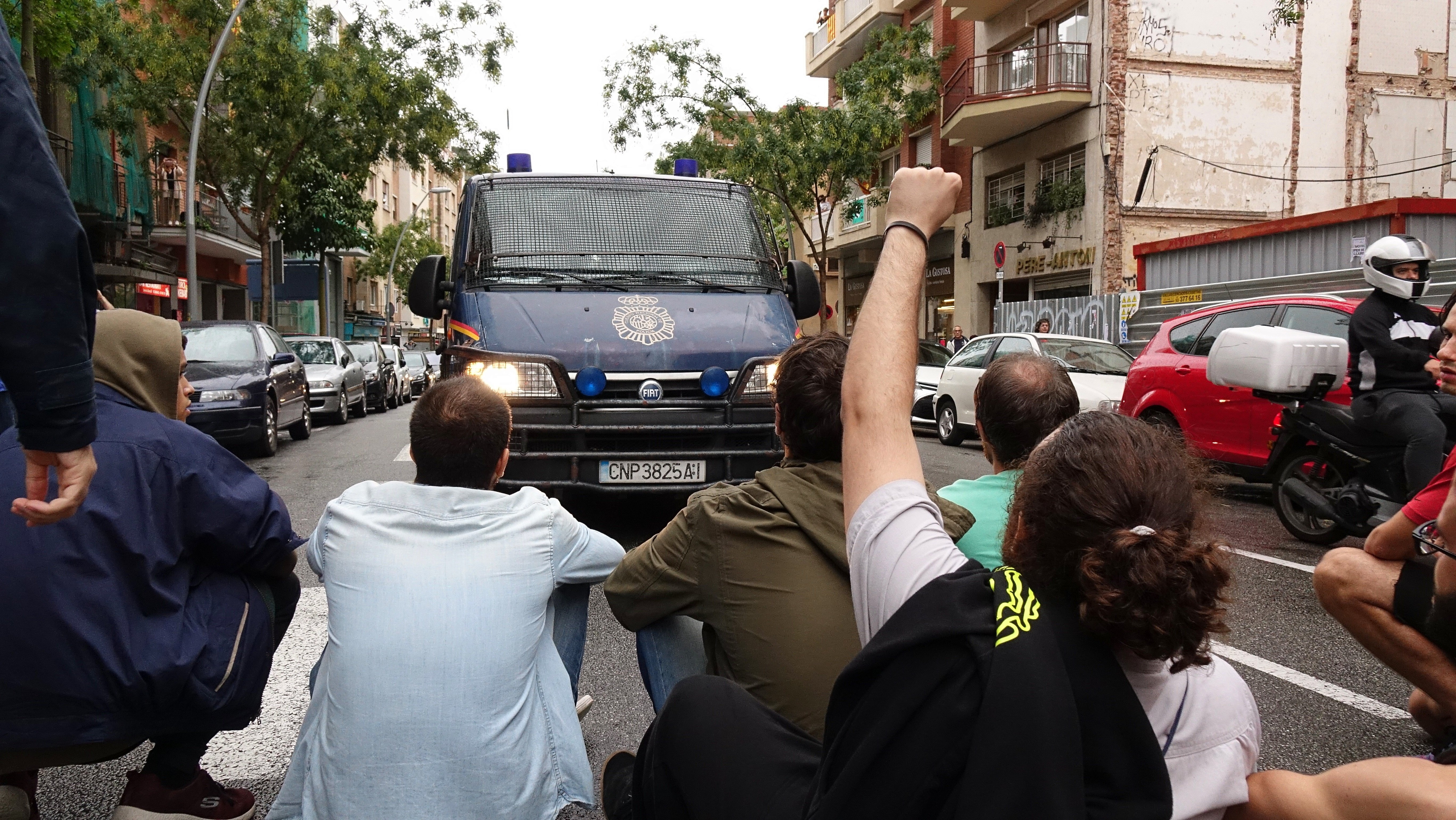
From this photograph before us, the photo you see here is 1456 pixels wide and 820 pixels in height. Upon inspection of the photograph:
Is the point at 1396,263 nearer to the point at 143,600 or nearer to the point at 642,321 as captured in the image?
the point at 642,321

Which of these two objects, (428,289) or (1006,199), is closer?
(428,289)

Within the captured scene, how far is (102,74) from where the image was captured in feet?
70.9

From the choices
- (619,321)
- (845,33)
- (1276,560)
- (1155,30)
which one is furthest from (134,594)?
(845,33)

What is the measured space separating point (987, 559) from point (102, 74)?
24.1 meters

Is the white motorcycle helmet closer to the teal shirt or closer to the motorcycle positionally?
the motorcycle

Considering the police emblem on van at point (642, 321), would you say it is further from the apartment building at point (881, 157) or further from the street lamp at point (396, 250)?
the street lamp at point (396, 250)

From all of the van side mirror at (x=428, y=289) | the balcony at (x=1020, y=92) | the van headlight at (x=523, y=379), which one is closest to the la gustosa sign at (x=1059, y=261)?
the balcony at (x=1020, y=92)

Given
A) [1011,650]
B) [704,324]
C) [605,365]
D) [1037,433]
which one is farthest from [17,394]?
[704,324]

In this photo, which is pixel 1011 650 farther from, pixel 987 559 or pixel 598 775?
pixel 598 775

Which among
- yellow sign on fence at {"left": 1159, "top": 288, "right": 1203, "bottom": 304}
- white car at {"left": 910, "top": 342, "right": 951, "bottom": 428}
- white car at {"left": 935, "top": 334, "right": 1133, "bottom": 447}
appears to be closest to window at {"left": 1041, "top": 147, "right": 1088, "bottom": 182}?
white car at {"left": 910, "top": 342, "right": 951, "bottom": 428}

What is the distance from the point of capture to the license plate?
6.14m

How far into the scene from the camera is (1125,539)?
4.43 ft

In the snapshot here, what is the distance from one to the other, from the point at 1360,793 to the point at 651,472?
494 centimetres

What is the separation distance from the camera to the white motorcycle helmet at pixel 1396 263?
6.43m
